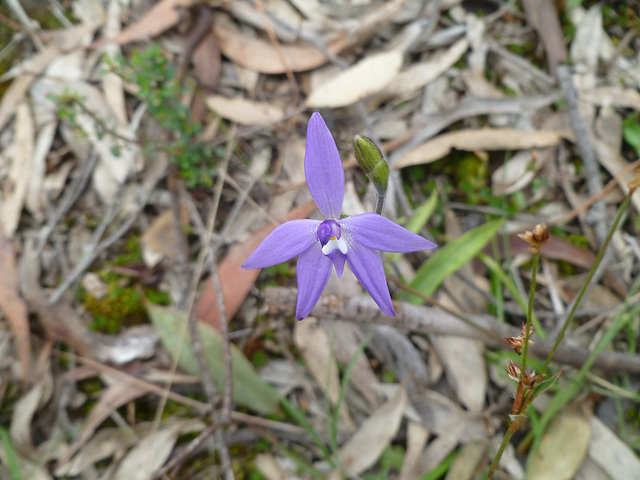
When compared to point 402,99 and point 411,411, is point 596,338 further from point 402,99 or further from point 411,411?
point 402,99

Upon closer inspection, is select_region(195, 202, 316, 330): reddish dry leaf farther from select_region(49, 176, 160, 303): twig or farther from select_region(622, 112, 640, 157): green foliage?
select_region(622, 112, 640, 157): green foliage

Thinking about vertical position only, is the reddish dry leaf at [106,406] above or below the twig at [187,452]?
above

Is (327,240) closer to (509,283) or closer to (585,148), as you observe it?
(509,283)

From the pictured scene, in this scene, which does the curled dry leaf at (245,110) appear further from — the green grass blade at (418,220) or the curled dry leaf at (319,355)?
the curled dry leaf at (319,355)

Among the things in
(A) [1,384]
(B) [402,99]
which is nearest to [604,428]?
(B) [402,99]

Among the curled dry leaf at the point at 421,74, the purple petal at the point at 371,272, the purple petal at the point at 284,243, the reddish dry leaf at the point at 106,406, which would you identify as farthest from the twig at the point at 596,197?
the reddish dry leaf at the point at 106,406

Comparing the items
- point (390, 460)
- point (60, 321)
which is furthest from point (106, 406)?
point (390, 460)
